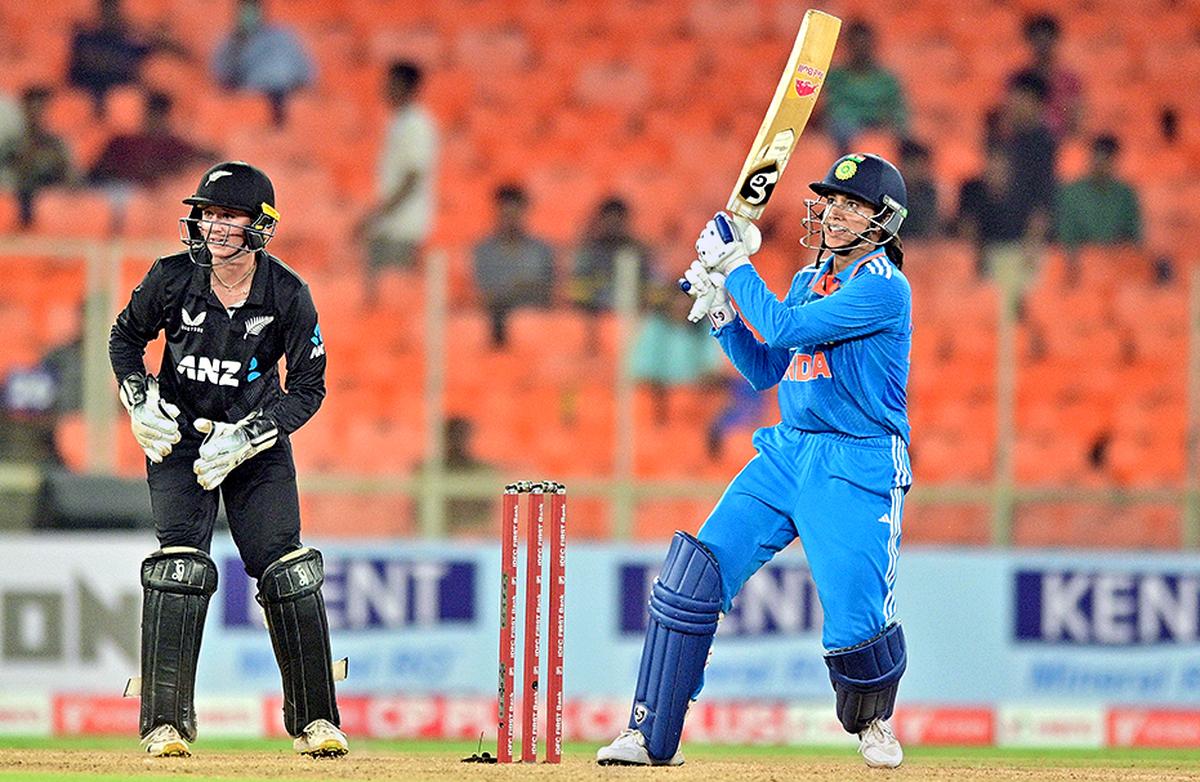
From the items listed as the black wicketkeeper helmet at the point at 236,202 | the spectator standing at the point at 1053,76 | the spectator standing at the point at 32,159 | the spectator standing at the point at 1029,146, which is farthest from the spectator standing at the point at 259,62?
the black wicketkeeper helmet at the point at 236,202

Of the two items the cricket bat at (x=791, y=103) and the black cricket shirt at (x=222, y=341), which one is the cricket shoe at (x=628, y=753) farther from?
the cricket bat at (x=791, y=103)

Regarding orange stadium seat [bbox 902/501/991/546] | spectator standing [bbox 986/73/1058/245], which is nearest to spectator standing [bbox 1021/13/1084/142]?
spectator standing [bbox 986/73/1058/245]

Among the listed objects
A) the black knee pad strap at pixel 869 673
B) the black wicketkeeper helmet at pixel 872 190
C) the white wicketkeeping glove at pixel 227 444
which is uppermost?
the black wicketkeeper helmet at pixel 872 190

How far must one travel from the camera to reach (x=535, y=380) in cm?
1155

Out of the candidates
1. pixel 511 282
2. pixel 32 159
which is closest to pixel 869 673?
pixel 511 282

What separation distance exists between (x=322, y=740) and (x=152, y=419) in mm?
1117

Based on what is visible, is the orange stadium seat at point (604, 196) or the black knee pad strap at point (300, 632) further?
the orange stadium seat at point (604, 196)

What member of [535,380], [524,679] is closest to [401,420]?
[535,380]

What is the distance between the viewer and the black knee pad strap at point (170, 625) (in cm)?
624

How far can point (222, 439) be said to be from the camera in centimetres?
620

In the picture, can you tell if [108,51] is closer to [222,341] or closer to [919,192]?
[919,192]

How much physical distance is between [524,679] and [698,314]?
1251 mm

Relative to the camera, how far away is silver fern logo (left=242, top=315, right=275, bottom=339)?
249 inches

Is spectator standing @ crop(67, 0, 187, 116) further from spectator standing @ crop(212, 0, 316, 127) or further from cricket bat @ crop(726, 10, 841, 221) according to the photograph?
cricket bat @ crop(726, 10, 841, 221)
